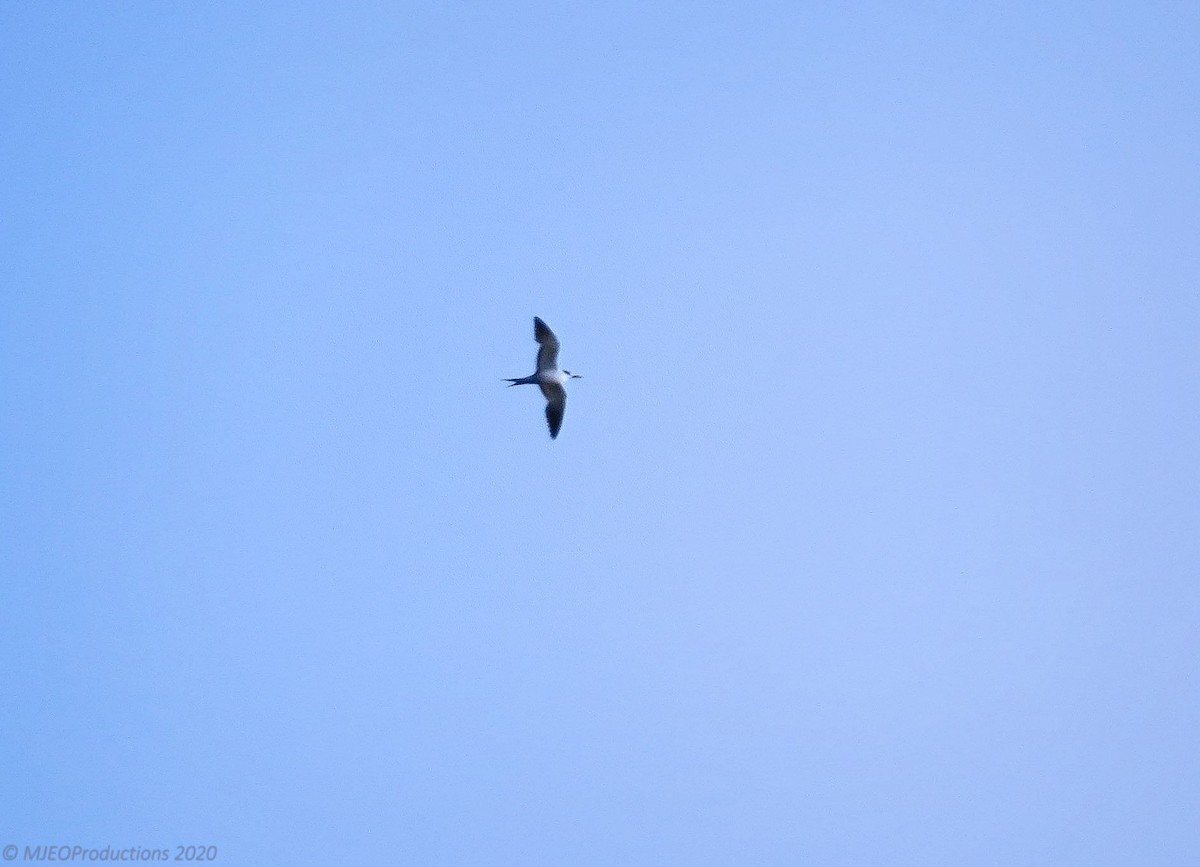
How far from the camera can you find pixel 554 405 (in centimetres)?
5816

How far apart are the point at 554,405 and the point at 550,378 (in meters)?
0.60

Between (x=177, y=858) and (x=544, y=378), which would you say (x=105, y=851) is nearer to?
(x=177, y=858)

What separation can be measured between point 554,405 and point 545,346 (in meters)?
1.32

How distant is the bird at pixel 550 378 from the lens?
57406 mm

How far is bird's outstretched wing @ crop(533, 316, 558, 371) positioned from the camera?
57344 mm

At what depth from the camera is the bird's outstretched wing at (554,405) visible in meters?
58.1

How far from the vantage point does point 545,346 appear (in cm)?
5750

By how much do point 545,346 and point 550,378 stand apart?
72 centimetres

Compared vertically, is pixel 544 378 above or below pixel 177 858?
above

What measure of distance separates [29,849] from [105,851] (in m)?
1.83

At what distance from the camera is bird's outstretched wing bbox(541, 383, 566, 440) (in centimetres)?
5806

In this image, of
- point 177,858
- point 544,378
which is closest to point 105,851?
point 177,858

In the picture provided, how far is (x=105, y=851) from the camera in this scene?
61.0 m

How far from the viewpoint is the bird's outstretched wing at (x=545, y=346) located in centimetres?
5734
